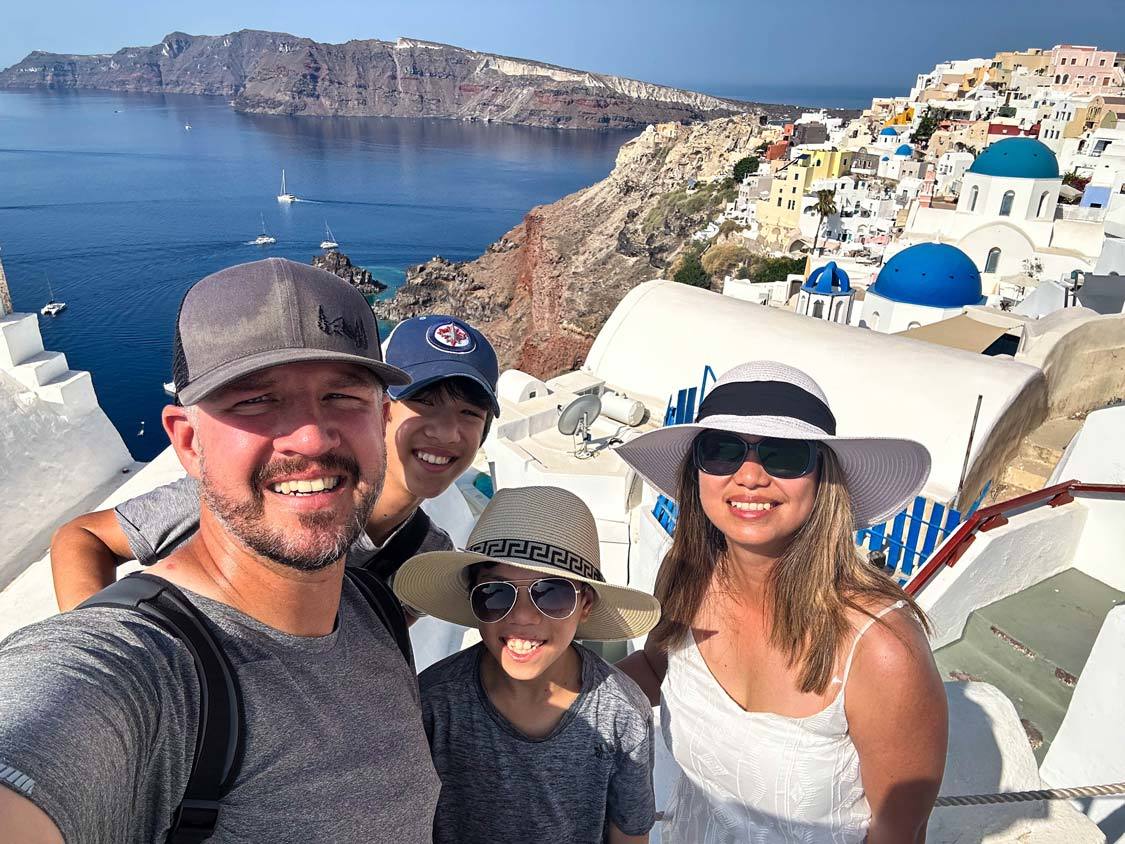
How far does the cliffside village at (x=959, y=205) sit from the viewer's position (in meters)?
16.5

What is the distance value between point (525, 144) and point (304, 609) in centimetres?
14096

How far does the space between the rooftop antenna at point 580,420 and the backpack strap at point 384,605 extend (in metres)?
6.91

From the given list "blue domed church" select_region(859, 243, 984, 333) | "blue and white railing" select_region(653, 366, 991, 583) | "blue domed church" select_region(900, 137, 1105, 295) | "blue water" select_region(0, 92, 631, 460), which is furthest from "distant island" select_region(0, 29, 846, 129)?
"blue and white railing" select_region(653, 366, 991, 583)

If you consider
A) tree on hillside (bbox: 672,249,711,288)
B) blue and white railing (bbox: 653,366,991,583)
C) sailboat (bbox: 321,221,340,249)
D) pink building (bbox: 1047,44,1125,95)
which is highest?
pink building (bbox: 1047,44,1125,95)

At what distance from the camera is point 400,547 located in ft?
6.98

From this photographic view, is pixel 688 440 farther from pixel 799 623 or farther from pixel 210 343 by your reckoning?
pixel 210 343

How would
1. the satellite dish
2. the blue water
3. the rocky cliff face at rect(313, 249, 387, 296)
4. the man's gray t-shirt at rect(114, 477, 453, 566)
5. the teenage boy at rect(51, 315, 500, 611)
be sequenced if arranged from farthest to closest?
the rocky cliff face at rect(313, 249, 387, 296)
the blue water
the satellite dish
the teenage boy at rect(51, 315, 500, 611)
the man's gray t-shirt at rect(114, 477, 453, 566)

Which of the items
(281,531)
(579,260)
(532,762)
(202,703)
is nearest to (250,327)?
(281,531)

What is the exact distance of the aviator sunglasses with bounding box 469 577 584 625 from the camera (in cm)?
170

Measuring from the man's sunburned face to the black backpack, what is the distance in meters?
0.16

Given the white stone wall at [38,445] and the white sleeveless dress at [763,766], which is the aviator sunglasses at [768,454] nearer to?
the white sleeveless dress at [763,766]

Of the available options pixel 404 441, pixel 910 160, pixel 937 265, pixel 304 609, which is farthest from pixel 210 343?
pixel 910 160

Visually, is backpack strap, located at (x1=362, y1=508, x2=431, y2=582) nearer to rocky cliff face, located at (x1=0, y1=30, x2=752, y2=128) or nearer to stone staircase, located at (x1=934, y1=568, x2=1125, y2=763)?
stone staircase, located at (x1=934, y1=568, x2=1125, y2=763)

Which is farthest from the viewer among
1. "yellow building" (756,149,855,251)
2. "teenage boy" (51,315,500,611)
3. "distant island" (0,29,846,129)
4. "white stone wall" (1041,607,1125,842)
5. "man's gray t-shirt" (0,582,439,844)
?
"distant island" (0,29,846,129)
